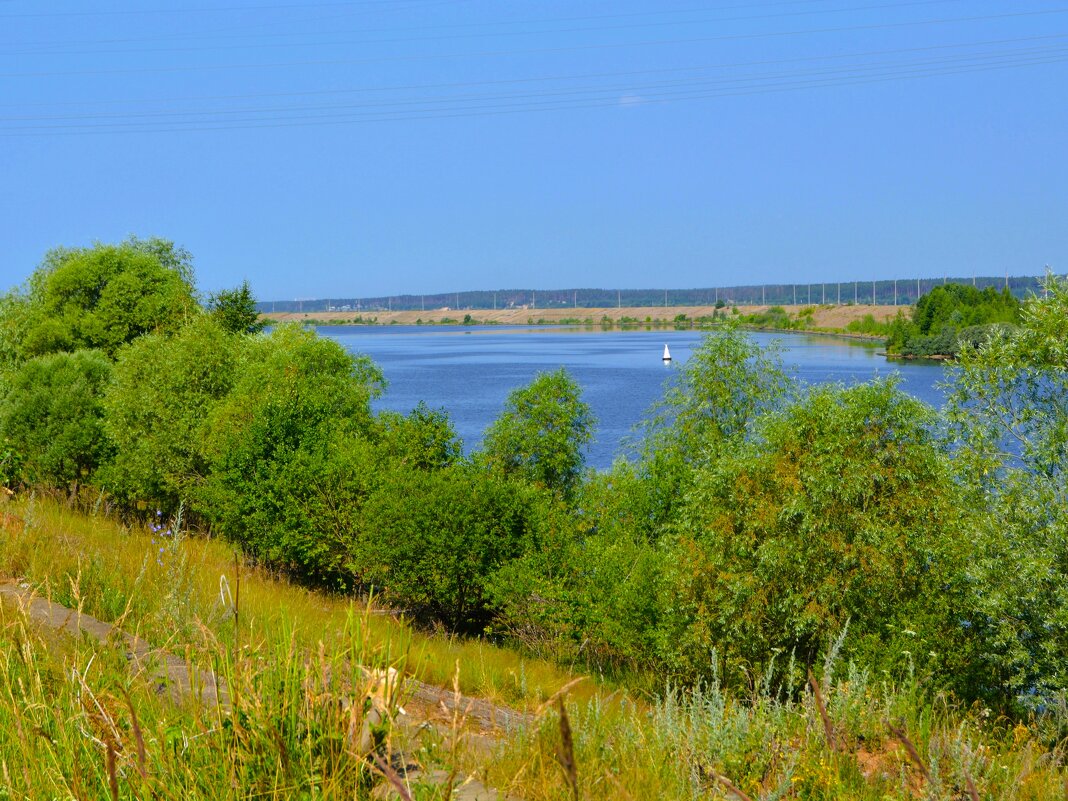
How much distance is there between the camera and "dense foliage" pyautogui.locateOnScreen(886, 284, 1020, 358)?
427 feet

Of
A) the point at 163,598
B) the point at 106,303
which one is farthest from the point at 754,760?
the point at 106,303

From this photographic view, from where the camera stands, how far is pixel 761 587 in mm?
19672

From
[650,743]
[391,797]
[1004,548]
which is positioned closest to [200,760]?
[391,797]

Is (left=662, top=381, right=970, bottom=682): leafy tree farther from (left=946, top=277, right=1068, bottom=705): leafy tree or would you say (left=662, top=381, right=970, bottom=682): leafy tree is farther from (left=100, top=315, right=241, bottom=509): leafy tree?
(left=100, top=315, right=241, bottom=509): leafy tree

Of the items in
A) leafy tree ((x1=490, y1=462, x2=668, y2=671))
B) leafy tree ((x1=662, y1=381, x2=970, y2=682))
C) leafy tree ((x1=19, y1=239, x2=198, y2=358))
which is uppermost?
leafy tree ((x1=19, y1=239, x2=198, y2=358))

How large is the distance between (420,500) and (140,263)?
97.0ft

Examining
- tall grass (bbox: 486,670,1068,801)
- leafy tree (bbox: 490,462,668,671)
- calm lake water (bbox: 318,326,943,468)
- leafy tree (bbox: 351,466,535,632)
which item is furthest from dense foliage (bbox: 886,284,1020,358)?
tall grass (bbox: 486,670,1068,801)

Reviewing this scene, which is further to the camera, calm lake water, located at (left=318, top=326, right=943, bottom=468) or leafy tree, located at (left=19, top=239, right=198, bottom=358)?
calm lake water, located at (left=318, top=326, right=943, bottom=468)

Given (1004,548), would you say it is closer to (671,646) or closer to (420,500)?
(671,646)

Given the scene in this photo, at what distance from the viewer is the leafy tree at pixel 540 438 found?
34062 millimetres

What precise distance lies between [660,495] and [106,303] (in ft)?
102

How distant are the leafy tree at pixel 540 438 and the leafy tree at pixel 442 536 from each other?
699 cm

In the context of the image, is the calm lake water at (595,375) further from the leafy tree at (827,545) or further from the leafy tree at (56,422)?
the leafy tree at (56,422)

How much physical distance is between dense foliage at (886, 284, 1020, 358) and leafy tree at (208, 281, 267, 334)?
92.9m
